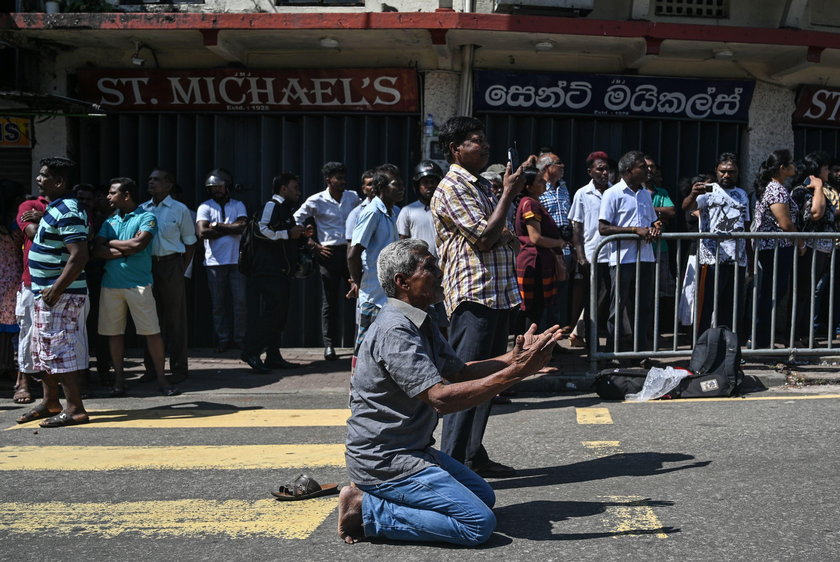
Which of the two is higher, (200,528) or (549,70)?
(549,70)

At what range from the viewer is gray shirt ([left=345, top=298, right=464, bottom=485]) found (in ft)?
14.4

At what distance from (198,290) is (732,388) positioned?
700cm

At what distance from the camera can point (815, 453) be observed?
232 inches

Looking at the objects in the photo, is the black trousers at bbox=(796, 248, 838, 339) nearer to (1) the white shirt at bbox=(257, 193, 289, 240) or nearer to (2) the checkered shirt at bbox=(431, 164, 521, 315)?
(2) the checkered shirt at bbox=(431, 164, 521, 315)

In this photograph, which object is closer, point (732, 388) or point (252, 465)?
point (252, 465)

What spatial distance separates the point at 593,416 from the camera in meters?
7.39

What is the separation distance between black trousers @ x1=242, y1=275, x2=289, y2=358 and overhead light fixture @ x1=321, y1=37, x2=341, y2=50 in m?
2.97

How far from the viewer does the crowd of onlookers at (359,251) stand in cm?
809

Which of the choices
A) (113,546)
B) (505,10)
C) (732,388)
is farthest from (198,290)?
(113,546)

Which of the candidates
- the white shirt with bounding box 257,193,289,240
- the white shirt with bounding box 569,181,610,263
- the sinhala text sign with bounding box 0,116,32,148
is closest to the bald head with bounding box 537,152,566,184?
the white shirt with bounding box 569,181,610,263

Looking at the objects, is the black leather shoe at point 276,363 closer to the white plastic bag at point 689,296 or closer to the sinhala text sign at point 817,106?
the white plastic bag at point 689,296

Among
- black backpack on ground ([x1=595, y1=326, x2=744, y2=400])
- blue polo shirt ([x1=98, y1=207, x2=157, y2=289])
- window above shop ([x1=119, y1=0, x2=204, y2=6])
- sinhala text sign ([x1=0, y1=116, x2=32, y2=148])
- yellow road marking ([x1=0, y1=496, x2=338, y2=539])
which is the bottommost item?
yellow road marking ([x1=0, y1=496, x2=338, y2=539])

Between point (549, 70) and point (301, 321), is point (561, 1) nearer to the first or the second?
point (549, 70)

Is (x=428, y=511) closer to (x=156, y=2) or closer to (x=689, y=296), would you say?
(x=689, y=296)
